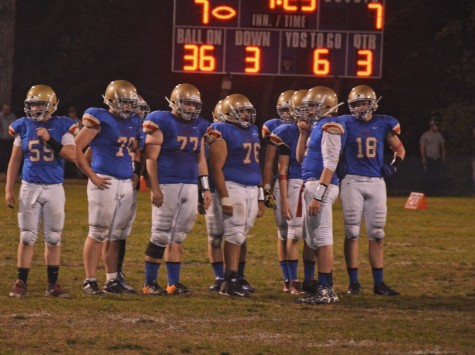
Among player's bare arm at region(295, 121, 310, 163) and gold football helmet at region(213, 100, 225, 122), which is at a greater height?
gold football helmet at region(213, 100, 225, 122)

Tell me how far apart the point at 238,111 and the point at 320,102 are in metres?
0.72

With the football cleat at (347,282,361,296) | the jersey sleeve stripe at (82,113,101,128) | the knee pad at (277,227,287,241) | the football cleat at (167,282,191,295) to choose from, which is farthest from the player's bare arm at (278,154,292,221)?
the jersey sleeve stripe at (82,113,101,128)

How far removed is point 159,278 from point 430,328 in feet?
11.0

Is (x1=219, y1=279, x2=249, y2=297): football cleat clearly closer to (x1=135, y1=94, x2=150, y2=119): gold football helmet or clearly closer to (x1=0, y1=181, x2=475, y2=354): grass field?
(x1=0, y1=181, x2=475, y2=354): grass field

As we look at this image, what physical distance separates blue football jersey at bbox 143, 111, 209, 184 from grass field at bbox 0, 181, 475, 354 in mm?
1021

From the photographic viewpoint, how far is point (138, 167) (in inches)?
429

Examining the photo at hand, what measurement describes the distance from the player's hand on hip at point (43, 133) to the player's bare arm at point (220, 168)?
4.72 ft

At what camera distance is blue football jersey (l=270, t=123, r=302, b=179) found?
1097cm

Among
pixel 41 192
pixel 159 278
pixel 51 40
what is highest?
pixel 51 40

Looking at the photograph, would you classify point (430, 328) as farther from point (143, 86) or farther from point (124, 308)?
point (143, 86)

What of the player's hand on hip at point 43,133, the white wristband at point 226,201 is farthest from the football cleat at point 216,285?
the player's hand on hip at point 43,133

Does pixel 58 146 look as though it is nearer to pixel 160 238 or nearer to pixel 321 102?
pixel 160 238

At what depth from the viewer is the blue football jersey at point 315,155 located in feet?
33.8

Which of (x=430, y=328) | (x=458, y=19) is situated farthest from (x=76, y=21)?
(x=430, y=328)
